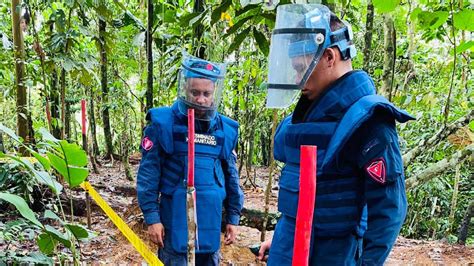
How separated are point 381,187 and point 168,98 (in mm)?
4020

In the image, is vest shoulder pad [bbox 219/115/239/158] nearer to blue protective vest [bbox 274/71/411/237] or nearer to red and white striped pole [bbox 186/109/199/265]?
red and white striped pole [bbox 186/109/199/265]

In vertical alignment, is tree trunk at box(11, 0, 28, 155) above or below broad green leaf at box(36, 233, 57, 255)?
above

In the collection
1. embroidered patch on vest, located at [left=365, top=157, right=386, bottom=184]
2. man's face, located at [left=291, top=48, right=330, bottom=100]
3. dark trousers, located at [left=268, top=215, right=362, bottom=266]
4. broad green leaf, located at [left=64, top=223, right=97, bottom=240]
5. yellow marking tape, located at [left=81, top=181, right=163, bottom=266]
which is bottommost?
yellow marking tape, located at [left=81, top=181, right=163, bottom=266]

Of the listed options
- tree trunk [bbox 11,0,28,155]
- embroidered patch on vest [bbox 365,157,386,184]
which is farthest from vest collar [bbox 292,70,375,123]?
tree trunk [bbox 11,0,28,155]

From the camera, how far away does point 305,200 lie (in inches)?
37.0

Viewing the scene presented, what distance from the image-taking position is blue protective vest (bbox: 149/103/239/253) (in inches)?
93.4

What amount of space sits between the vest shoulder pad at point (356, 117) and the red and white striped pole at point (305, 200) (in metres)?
0.44

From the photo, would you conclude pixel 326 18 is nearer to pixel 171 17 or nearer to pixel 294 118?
pixel 294 118

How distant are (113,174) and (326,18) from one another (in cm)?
696

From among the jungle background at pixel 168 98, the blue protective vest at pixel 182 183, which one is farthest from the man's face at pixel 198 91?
the jungle background at pixel 168 98

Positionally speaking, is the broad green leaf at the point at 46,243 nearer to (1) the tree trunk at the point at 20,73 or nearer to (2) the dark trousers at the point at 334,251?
(2) the dark trousers at the point at 334,251

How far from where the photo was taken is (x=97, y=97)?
867 centimetres

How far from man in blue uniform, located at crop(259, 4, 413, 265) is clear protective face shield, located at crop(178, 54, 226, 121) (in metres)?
1.01

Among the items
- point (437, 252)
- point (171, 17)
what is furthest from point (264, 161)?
point (171, 17)
